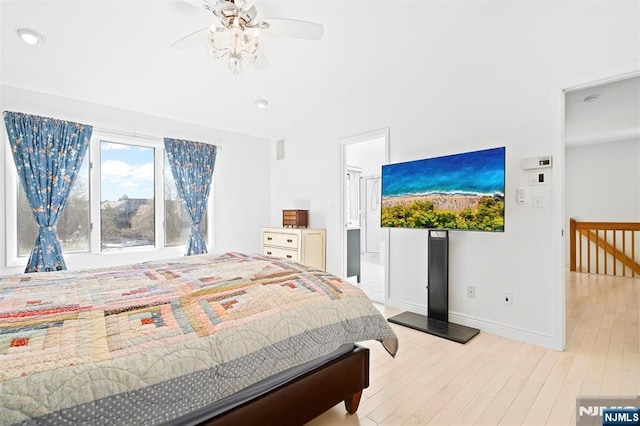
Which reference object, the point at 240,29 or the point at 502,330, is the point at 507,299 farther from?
the point at 240,29

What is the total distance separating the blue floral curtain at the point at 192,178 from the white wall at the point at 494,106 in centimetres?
241

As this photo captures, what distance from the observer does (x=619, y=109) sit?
4.41m

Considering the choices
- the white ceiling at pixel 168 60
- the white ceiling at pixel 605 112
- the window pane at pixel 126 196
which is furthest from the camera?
the white ceiling at pixel 605 112

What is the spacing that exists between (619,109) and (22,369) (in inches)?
256

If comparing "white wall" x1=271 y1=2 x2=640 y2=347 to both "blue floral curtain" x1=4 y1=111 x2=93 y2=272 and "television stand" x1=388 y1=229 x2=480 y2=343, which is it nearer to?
"television stand" x1=388 y1=229 x2=480 y2=343

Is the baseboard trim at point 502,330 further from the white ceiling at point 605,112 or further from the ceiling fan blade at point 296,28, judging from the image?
the white ceiling at point 605,112

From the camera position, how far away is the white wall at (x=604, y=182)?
5363mm

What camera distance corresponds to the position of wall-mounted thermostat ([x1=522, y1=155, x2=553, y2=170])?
2.59m

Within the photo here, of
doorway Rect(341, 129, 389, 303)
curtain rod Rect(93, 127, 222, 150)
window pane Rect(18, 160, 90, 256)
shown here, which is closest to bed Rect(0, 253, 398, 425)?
window pane Rect(18, 160, 90, 256)

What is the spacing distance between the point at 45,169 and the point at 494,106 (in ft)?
14.9

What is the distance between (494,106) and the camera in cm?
291

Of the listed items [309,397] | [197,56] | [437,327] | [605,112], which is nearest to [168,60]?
[197,56]

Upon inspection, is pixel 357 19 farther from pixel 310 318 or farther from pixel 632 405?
pixel 632 405

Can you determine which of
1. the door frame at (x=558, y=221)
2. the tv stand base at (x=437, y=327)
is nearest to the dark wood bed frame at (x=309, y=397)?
the tv stand base at (x=437, y=327)
